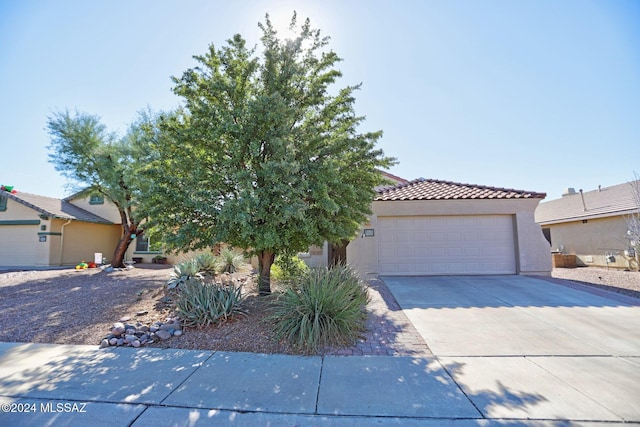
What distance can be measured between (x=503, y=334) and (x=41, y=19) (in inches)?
551

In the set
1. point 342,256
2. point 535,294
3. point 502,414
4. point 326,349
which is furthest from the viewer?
point 342,256

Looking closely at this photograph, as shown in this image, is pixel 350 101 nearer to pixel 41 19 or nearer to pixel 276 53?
pixel 276 53

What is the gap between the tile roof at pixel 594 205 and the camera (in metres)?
15.1

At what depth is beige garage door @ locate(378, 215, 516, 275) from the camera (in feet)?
37.7

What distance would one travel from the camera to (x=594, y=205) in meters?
17.6

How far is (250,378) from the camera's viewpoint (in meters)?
4.00

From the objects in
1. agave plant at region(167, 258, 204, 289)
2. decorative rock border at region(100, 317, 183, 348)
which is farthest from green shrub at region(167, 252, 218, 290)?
decorative rock border at region(100, 317, 183, 348)

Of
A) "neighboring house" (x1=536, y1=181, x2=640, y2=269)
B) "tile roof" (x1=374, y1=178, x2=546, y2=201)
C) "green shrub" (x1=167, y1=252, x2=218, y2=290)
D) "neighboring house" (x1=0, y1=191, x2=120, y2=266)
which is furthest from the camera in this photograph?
"neighboring house" (x1=0, y1=191, x2=120, y2=266)

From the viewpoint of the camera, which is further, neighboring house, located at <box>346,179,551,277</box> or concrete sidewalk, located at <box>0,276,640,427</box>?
neighboring house, located at <box>346,179,551,277</box>

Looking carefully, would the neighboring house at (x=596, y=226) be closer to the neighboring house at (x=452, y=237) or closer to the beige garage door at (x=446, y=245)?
the neighboring house at (x=452, y=237)

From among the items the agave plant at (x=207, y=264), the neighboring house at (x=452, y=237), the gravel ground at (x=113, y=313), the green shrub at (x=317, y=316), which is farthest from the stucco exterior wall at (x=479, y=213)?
the green shrub at (x=317, y=316)

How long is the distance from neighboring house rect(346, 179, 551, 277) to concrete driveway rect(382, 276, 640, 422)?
2488mm

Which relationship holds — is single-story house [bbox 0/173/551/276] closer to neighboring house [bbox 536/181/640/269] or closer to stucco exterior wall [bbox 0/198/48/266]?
neighboring house [bbox 536/181/640/269]

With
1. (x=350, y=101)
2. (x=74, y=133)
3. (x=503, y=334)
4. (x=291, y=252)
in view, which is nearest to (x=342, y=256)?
(x=291, y=252)
